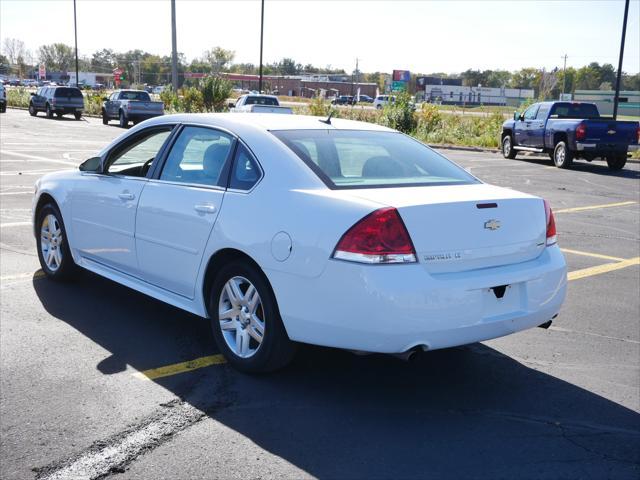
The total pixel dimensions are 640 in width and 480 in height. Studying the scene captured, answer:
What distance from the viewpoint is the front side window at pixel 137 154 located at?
584 centimetres

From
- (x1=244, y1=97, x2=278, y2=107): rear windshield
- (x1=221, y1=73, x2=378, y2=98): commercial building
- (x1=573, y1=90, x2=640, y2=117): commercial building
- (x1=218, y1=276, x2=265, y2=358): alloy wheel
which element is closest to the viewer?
(x1=218, y1=276, x2=265, y2=358): alloy wheel

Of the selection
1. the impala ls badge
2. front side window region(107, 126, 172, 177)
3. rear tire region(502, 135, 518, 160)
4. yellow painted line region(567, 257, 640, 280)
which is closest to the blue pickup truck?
rear tire region(502, 135, 518, 160)

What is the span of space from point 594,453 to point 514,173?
16.8m

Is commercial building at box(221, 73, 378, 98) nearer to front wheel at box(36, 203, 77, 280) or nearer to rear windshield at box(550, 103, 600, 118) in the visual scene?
rear windshield at box(550, 103, 600, 118)

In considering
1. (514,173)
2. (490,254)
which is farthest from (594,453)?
(514,173)

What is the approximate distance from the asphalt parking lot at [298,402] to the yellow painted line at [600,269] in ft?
3.11

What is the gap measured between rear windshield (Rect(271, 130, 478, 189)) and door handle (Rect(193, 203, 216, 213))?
2.08 ft

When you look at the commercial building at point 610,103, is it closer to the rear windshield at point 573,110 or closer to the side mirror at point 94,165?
the rear windshield at point 573,110

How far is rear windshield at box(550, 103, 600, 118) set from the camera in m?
22.9

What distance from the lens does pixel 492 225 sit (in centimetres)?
432

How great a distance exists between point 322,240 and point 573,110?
21.0 meters

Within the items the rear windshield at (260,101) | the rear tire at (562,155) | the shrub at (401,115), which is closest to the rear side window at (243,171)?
the rear tire at (562,155)

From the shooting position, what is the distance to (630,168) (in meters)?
23.1

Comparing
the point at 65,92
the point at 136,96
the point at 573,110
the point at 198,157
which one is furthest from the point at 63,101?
the point at 198,157
